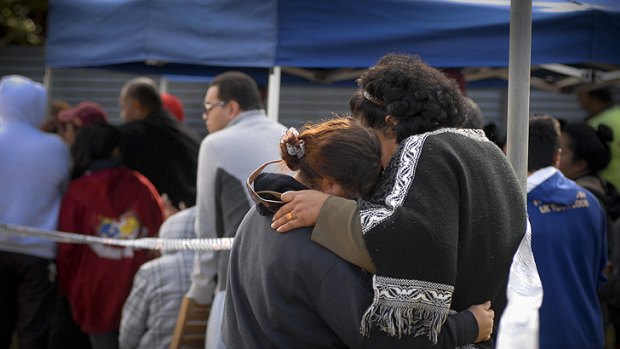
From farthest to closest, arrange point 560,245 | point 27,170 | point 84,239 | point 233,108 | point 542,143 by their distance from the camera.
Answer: point 27,170 < point 84,239 < point 233,108 < point 542,143 < point 560,245

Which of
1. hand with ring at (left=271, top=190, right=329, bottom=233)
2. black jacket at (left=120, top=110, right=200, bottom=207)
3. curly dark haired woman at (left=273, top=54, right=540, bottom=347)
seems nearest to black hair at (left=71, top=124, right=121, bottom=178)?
black jacket at (left=120, top=110, right=200, bottom=207)

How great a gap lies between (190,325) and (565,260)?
5.82 feet

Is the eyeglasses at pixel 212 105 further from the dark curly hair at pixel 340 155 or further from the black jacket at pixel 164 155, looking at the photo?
the dark curly hair at pixel 340 155

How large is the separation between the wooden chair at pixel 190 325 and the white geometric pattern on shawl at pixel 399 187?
7.64 ft

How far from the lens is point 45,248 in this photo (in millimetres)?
5582

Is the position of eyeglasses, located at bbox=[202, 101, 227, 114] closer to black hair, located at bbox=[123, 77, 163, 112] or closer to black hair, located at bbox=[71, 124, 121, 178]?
black hair, located at bbox=[71, 124, 121, 178]

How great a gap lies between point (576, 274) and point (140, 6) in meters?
2.97

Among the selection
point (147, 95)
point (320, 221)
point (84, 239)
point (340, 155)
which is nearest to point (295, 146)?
point (340, 155)

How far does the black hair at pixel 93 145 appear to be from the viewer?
5660mm

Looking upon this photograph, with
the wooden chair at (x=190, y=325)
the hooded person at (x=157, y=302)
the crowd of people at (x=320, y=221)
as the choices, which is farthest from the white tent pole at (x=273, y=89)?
the wooden chair at (x=190, y=325)

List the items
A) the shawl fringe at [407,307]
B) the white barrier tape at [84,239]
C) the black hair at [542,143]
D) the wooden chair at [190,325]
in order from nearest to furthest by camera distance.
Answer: the shawl fringe at [407,307], the black hair at [542,143], the wooden chair at [190,325], the white barrier tape at [84,239]

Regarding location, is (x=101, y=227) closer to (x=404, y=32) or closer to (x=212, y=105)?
(x=212, y=105)

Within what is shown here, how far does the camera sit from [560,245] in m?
4.04

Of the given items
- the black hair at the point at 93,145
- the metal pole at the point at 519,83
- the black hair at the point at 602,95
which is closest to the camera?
the metal pole at the point at 519,83
